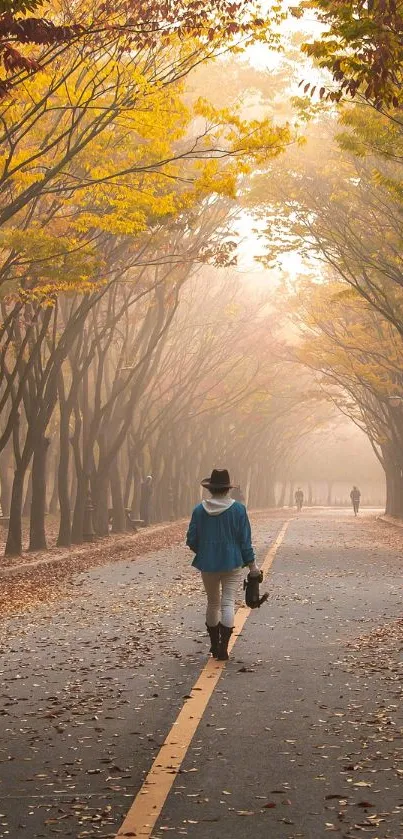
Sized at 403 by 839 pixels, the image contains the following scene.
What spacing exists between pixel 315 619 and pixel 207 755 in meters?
6.36

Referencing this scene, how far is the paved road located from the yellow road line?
0.18 feet

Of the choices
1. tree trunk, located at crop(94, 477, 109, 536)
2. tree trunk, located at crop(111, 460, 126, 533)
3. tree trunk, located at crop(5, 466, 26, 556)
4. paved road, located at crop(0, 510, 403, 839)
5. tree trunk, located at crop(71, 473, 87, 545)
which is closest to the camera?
paved road, located at crop(0, 510, 403, 839)

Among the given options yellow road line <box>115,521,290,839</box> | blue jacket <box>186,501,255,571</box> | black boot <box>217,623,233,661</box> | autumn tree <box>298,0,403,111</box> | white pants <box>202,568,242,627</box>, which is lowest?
yellow road line <box>115,521,290,839</box>

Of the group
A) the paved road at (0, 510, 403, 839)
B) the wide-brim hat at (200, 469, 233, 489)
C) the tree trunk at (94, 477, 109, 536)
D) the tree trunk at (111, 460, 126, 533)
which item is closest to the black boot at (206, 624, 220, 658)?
the paved road at (0, 510, 403, 839)

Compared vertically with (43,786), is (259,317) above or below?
above

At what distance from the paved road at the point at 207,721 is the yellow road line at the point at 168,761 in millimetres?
54

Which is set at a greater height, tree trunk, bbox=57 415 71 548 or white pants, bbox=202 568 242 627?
tree trunk, bbox=57 415 71 548

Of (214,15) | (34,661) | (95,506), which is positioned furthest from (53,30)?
(95,506)

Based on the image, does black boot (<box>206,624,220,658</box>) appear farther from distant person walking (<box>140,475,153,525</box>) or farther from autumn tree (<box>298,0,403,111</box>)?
distant person walking (<box>140,475,153,525</box>)

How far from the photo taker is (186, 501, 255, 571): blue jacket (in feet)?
30.9

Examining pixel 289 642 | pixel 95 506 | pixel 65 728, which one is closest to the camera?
pixel 65 728

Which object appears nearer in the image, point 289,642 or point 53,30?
point 53,30

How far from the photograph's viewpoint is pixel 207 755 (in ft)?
20.0

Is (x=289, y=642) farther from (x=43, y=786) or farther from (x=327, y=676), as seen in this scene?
(x=43, y=786)
